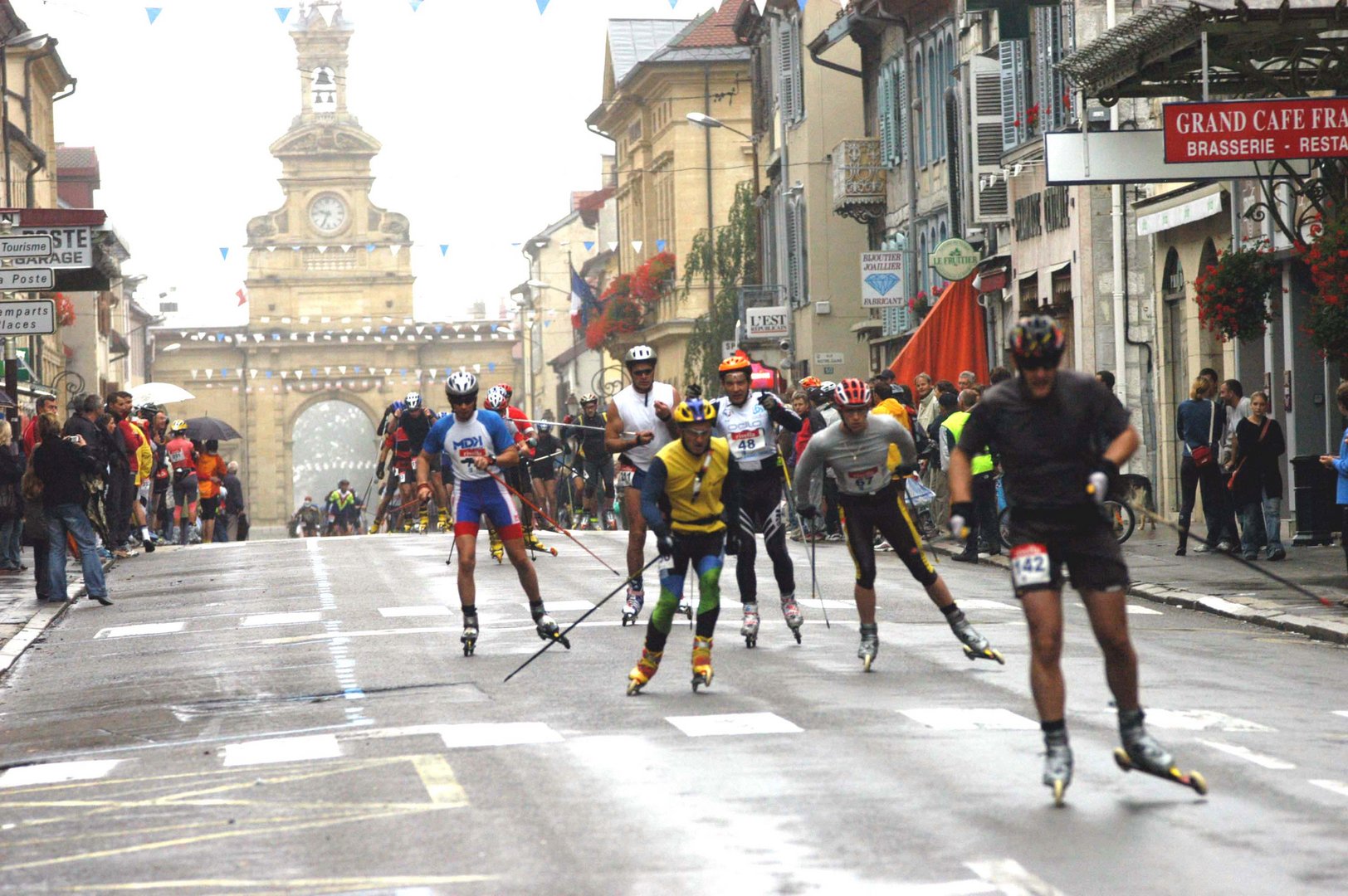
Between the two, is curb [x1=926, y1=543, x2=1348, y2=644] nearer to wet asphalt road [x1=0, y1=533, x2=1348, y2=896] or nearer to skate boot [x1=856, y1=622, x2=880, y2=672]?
wet asphalt road [x1=0, y1=533, x2=1348, y2=896]

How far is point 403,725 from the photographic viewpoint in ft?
36.9

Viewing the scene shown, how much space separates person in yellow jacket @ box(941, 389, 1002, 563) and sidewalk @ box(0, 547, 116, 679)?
844 centimetres

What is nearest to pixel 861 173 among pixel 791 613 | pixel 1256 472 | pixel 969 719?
pixel 1256 472

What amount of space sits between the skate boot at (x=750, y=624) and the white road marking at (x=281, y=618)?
4811mm

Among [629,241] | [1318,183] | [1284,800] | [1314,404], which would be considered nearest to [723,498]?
[1284,800]

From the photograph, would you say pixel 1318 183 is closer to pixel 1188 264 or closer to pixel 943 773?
pixel 1188 264

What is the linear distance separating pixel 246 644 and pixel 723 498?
5.22 meters

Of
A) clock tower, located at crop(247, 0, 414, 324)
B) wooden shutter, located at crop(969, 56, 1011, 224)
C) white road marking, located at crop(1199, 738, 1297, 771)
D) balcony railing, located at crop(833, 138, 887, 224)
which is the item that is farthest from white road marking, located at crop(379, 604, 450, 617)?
clock tower, located at crop(247, 0, 414, 324)

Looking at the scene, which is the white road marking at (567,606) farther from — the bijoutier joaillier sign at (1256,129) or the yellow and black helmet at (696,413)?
the bijoutier joaillier sign at (1256,129)

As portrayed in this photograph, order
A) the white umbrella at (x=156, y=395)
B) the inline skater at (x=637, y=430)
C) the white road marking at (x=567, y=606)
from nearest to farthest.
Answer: the inline skater at (x=637, y=430)
the white road marking at (x=567, y=606)
the white umbrella at (x=156, y=395)

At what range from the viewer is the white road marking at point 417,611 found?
60.5 feet

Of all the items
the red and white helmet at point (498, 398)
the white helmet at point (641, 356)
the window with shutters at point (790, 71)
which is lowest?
the red and white helmet at point (498, 398)

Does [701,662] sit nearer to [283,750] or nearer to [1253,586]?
[283,750]

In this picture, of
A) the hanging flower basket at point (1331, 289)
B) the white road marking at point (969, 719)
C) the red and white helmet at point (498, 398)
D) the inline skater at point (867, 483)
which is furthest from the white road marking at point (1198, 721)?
the red and white helmet at point (498, 398)
